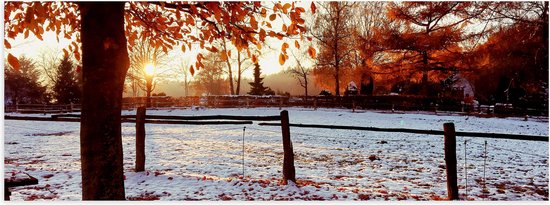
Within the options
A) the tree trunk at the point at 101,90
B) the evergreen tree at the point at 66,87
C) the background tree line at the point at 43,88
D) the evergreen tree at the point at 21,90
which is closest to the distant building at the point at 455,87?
the tree trunk at the point at 101,90

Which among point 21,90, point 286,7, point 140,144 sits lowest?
point 140,144

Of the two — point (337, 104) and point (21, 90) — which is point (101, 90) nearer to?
point (337, 104)

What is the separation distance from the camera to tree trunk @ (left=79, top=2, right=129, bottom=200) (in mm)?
3436

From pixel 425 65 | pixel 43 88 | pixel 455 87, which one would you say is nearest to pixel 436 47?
pixel 425 65

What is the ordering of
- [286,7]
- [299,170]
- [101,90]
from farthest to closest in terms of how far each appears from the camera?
[299,170] → [286,7] → [101,90]

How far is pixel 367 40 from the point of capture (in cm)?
3039

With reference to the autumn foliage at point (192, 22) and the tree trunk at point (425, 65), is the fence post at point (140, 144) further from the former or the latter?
the tree trunk at point (425, 65)

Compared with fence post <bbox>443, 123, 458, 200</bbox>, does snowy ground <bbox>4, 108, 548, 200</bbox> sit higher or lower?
lower

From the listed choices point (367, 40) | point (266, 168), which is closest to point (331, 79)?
point (367, 40)

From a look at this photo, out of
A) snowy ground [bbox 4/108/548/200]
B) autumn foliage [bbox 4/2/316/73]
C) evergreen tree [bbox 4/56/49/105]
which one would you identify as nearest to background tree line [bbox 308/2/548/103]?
snowy ground [bbox 4/108/548/200]

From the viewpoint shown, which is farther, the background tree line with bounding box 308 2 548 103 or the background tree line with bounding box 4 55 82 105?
the background tree line with bounding box 4 55 82 105

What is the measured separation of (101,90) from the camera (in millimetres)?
3463

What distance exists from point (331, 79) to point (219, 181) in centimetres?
3576

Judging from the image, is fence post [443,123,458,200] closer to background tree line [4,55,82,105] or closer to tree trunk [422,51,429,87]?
tree trunk [422,51,429,87]
